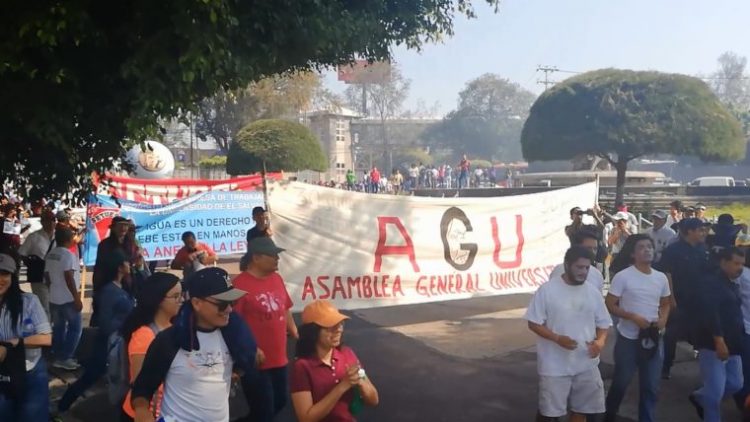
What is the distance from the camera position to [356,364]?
3.64 m

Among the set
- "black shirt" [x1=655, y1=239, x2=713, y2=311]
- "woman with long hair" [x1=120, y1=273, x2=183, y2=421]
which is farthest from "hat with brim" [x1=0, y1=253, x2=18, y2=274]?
"black shirt" [x1=655, y1=239, x2=713, y2=311]

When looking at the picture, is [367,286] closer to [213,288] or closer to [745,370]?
[745,370]

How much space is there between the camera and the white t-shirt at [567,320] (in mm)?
5320

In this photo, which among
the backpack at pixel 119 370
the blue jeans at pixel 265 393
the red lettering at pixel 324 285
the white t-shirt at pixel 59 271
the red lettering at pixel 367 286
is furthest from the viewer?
the red lettering at pixel 367 286

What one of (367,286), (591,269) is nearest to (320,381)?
(591,269)

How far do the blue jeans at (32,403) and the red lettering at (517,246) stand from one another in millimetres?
7466

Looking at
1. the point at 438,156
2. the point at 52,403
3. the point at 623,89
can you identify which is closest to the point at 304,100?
the point at 623,89

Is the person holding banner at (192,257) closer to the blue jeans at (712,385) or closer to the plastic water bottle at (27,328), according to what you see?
the plastic water bottle at (27,328)

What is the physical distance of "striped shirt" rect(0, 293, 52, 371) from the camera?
453 centimetres

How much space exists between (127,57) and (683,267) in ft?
16.0

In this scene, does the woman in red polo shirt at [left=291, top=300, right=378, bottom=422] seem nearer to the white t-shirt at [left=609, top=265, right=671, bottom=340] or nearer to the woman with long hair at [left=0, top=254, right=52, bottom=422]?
the woman with long hair at [left=0, top=254, right=52, bottom=422]

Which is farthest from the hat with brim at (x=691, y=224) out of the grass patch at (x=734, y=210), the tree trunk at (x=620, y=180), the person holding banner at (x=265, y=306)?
the grass patch at (x=734, y=210)

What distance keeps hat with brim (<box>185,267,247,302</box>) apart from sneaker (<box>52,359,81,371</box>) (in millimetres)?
5379

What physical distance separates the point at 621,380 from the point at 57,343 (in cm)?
584
